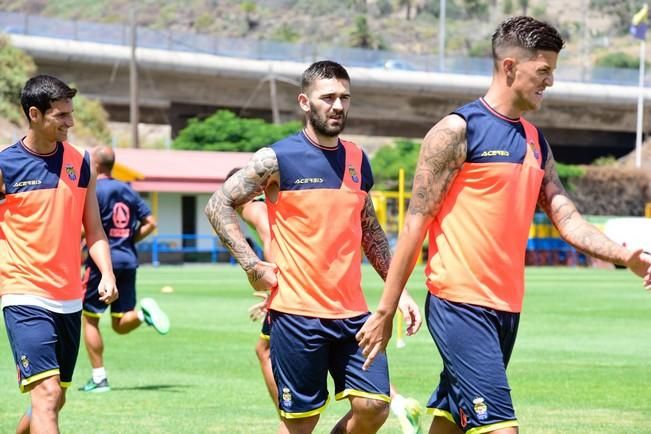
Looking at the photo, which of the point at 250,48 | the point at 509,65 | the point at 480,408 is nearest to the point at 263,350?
the point at 480,408

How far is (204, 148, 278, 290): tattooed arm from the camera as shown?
7816 mm

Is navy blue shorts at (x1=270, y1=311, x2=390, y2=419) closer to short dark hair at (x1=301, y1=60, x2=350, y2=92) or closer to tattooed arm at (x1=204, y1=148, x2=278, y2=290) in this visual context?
tattooed arm at (x1=204, y1=148, x2=278, y2=290)

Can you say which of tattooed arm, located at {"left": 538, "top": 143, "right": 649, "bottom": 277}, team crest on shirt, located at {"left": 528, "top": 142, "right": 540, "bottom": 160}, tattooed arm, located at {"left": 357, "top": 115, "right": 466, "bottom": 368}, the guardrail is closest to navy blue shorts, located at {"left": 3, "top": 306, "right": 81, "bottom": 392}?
tattooed arm, located at {"left": 357, "top": 115, "right": 466, "bottom": 368}

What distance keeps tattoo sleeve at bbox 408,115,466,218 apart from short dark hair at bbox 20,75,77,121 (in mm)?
2806

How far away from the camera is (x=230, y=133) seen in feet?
224

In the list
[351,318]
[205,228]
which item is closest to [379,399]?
[351,318]

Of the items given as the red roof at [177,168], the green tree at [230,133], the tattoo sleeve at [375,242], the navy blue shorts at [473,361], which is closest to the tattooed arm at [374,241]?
the tattoo sleeve at [375,242]

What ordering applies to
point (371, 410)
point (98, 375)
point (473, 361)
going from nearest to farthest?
1. point (473, 361)
2. point (371, 410)
3. point (98, 375)

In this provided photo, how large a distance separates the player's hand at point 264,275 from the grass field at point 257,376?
3215mm

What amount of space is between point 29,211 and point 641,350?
11.2 metres

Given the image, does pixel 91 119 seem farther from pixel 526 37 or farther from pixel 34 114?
pixel 526 37

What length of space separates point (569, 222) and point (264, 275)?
1801 millimetres

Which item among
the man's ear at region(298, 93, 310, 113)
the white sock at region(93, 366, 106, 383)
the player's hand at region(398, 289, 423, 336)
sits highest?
the man's ear at region(298, 93, 310, 113)

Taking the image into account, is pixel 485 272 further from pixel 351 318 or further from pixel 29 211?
pixel 29 211
